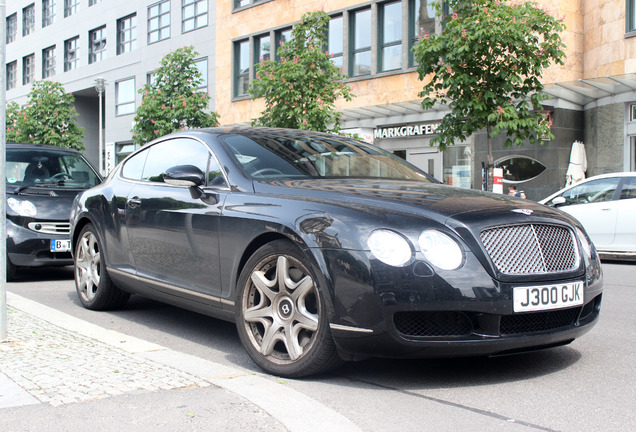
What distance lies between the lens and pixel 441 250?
146 inches

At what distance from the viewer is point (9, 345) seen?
461 cm

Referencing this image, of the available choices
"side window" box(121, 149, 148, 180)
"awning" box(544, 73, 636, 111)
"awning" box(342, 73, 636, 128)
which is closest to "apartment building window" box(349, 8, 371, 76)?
"awning" box(342, 73, 636, 128)

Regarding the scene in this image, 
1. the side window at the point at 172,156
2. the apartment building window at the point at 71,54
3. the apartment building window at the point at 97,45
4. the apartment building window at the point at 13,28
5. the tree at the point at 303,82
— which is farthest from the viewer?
the apartment building window at the point at 13,28

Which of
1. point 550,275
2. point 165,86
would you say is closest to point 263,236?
point 550,275

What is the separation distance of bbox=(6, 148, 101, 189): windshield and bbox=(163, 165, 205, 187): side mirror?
481cm

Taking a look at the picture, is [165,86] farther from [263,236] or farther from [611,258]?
[263,236]

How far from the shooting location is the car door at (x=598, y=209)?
1273 cm

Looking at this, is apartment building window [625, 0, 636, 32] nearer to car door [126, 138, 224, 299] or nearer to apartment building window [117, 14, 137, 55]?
car door [126, 138, 224, 299]

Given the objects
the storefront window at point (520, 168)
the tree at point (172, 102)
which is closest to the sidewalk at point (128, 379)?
the tree at point (172, 102)

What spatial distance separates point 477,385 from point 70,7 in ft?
148

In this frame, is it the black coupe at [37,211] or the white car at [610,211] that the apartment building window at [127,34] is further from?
the black coupe at [37,211]

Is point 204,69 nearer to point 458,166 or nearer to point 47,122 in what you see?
point 47,122

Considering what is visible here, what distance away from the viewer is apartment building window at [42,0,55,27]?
151ft

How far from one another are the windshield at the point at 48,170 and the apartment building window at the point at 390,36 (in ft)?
52.2
